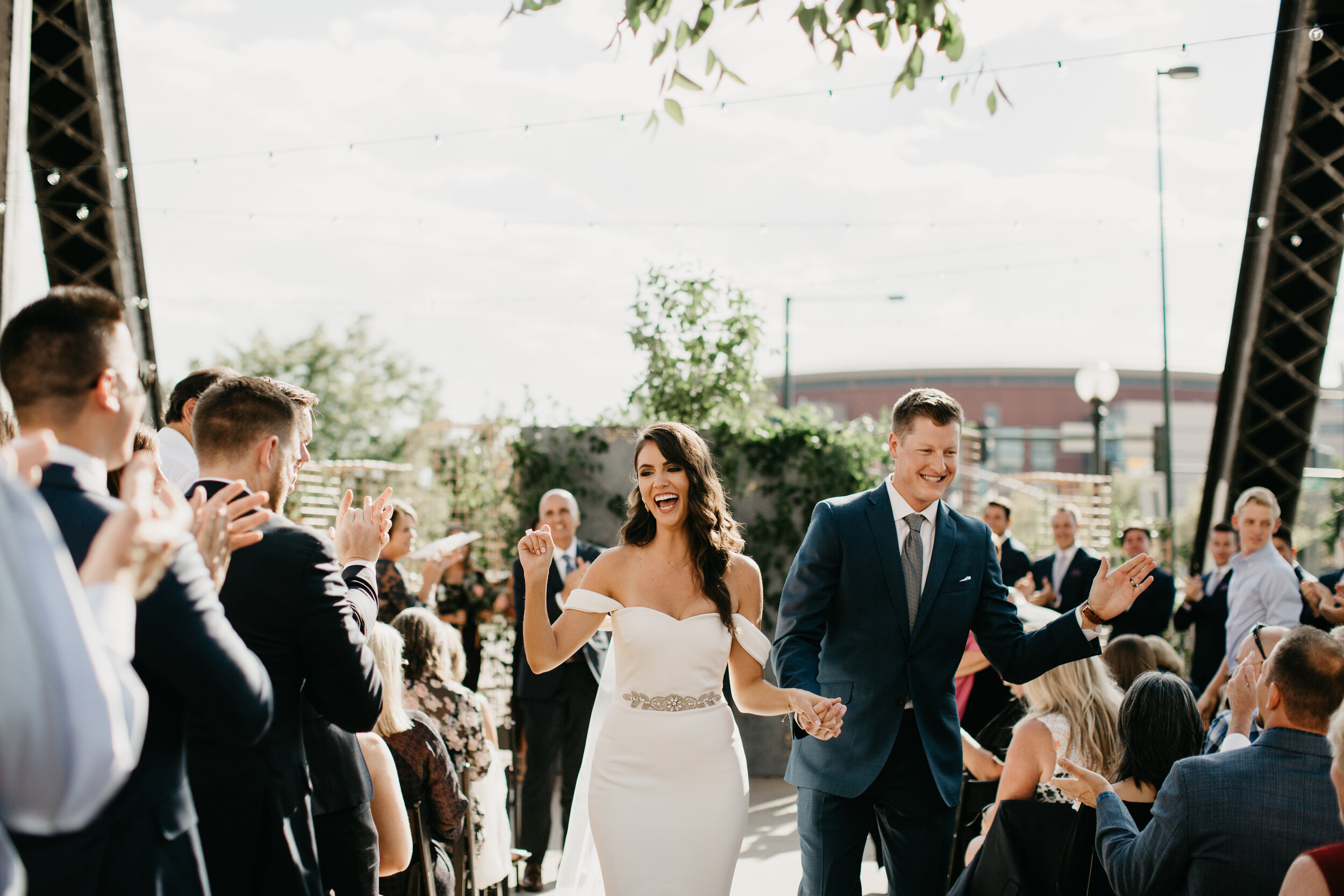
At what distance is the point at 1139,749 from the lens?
3385 mm

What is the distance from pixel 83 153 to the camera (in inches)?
254

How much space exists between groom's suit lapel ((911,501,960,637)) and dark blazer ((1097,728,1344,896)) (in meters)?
1.00

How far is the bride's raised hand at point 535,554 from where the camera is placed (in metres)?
3.50

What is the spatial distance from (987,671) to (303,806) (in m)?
4.13

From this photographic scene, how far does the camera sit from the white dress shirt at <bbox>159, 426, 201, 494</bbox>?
396 centimetres

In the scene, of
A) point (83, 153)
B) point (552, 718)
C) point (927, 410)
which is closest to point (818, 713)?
point (927, 410)

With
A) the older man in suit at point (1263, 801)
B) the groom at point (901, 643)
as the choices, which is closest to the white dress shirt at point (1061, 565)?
the groom at point (901, 643)

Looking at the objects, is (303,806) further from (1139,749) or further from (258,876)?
(1139,749)

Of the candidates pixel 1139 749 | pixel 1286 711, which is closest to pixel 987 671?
pixel 1139 749

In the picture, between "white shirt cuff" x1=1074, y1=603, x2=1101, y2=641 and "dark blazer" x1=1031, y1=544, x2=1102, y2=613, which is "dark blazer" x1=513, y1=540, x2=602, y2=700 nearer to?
"white shirt cuff" x1=1074, y1=603, x2=1101, y2=641

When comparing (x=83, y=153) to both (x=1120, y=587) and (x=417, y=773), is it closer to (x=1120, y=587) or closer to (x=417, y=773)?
(x=417, y=773)

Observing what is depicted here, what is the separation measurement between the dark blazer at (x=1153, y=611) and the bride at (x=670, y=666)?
5138 mm

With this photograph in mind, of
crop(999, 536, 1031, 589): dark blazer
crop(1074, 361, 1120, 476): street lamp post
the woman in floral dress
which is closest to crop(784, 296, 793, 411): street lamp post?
crop(1074, 361, 1120, 476): street lamp post

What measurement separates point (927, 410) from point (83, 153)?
5.42 metres
